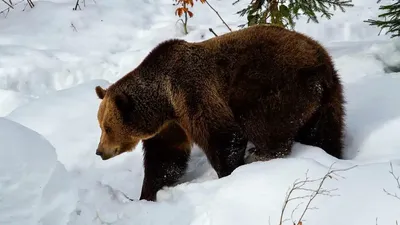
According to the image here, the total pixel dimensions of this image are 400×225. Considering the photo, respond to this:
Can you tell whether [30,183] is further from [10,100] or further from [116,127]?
[10,100]

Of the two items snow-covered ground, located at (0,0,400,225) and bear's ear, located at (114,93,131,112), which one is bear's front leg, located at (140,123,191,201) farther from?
bear's ear, located at (114,93,131,112)

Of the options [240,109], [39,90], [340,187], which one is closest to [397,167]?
[340,187]

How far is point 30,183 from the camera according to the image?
369cm

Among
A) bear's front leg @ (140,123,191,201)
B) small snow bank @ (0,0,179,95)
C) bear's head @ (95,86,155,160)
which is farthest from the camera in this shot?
small snow bank @ (0,0,179,95)

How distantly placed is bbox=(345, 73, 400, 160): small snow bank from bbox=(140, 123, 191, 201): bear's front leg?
1.43m

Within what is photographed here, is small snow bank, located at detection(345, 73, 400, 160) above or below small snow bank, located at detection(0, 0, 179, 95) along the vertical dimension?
above

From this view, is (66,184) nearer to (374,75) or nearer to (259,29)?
(259,29)

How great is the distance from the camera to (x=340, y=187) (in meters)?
3.58

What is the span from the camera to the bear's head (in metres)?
4.66

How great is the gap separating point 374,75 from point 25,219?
166 inches

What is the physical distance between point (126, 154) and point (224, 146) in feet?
4.32

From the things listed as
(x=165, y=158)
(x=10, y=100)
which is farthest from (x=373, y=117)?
(x=10, y=100)

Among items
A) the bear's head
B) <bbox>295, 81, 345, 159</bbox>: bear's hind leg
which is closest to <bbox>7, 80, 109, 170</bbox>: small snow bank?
the bear's head

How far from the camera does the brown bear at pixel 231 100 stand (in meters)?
4.45
